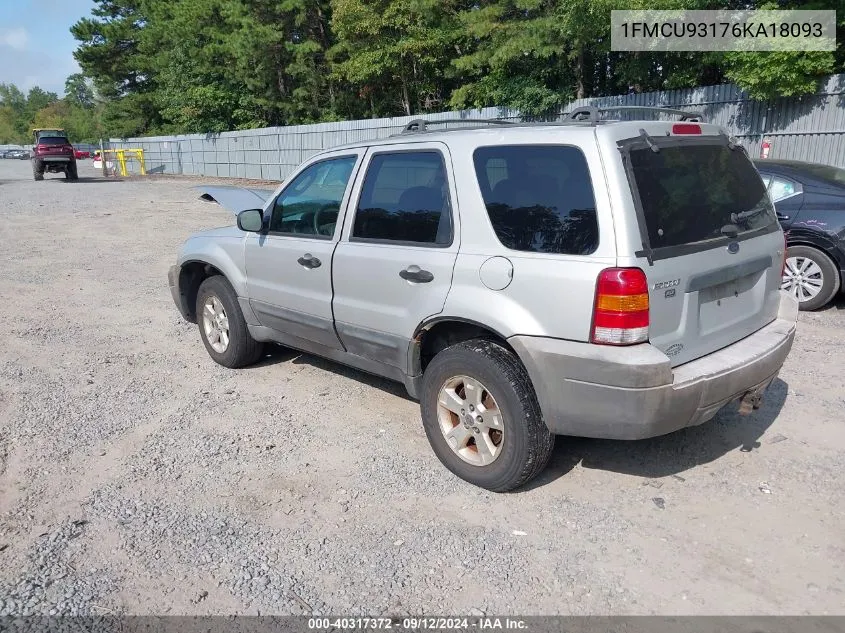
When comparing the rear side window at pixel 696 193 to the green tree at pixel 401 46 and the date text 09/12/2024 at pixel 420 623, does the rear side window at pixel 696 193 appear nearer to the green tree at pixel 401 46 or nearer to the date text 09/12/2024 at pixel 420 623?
the date text 09/12/2024 at pixel 420 623

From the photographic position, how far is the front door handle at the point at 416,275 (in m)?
3.79

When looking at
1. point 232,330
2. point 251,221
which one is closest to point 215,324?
point 232,330

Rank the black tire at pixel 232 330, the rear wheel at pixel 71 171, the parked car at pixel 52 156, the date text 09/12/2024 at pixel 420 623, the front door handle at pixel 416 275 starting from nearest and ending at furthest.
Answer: the date text 09/12/2024 at pixel 420 623, the front door handle at pixel 416 275, the black tire at pixel 232 330, the parked car at pixel 52 156, the rear wheel at pixel 71 171

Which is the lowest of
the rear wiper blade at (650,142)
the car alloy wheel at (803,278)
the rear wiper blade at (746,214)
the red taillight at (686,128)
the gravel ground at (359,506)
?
the gravel ground at (359,506)

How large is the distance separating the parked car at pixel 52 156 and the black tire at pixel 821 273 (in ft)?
99.6

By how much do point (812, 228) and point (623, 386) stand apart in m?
4.96

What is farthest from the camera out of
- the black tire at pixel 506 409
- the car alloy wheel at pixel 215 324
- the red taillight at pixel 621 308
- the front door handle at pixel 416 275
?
the car alloy wheel at pixel 215 324

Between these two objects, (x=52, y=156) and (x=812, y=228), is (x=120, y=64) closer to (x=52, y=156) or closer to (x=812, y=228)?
(x=52, y=156)

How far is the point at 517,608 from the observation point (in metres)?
2.83

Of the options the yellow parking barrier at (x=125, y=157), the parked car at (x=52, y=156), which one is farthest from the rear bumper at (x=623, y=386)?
the yellow parking barrier at (x=125, y=157)

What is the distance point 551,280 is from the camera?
3234 mm

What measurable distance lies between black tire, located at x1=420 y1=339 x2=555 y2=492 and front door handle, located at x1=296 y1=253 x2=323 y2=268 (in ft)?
4.03

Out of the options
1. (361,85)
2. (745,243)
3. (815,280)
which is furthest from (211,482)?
(361,85)

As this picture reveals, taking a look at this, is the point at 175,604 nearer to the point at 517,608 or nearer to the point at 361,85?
the point at 517,608
